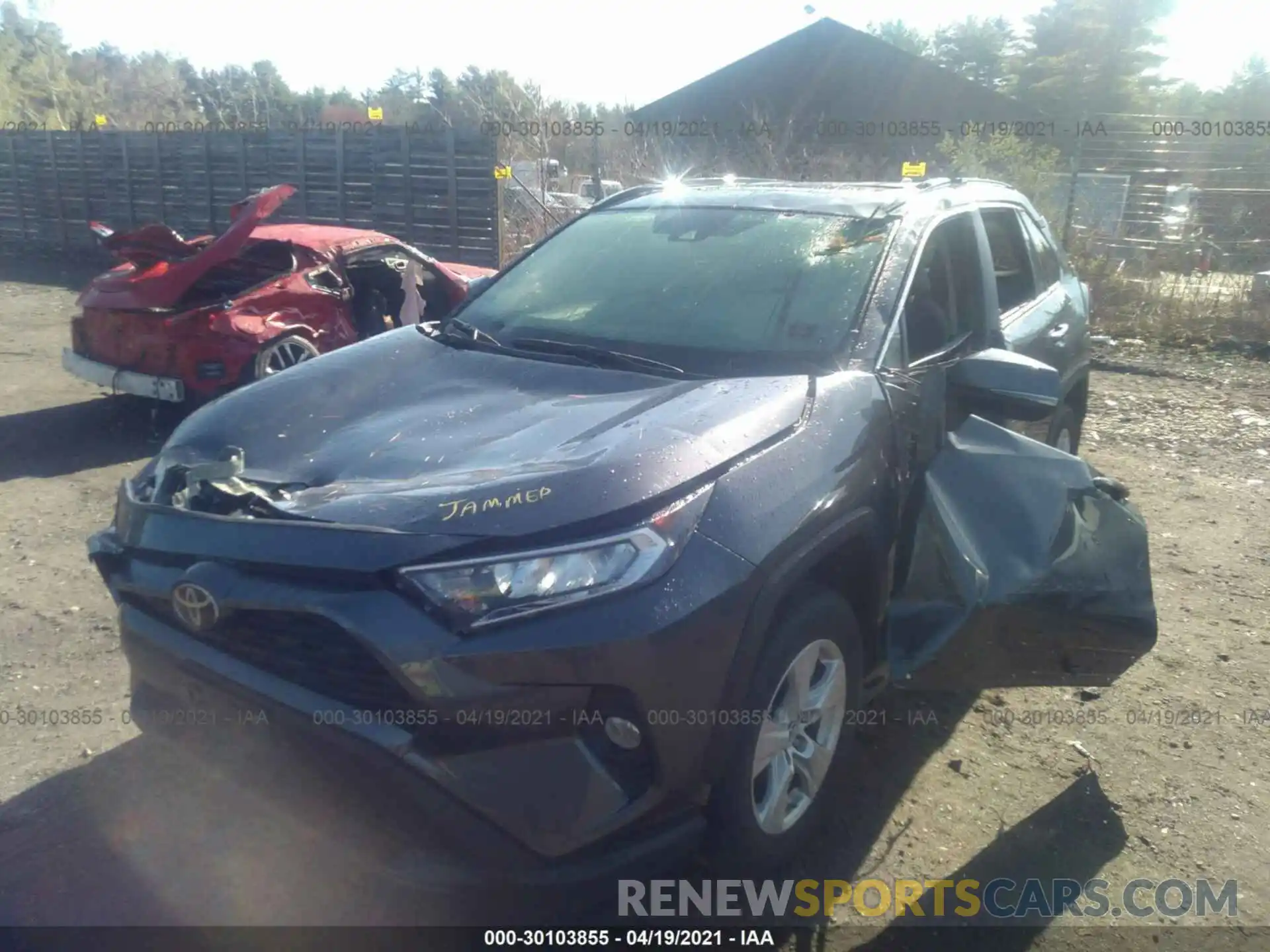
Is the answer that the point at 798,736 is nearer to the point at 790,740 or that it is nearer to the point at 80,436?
the point at 790,740

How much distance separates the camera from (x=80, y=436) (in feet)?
24.1

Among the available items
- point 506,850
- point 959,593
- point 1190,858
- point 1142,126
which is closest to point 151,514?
point 506,850

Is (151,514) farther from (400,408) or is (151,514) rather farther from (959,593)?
(959,593)

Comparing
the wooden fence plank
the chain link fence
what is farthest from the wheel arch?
the wooden fence plank

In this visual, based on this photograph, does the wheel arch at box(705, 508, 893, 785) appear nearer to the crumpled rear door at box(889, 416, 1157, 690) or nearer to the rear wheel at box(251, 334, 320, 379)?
the crumpled rear door at box(889, 416, 1157, 690)

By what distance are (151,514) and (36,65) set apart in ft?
141

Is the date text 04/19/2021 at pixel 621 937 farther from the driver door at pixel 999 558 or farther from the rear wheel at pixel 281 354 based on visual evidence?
the rear wheel at pixel 281 354

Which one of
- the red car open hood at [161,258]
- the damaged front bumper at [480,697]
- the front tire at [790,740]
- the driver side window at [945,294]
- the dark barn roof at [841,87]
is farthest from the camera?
the dark barn roof at [841,87]

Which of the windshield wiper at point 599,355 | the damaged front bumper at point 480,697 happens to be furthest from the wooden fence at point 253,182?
the damaged front bumper at point 480,697

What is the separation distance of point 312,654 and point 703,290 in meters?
1.93

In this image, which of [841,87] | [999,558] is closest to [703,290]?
[999,558]

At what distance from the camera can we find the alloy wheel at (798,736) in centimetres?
271

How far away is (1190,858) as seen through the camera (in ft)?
10.4

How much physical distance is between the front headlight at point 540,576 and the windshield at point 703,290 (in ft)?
3.53
